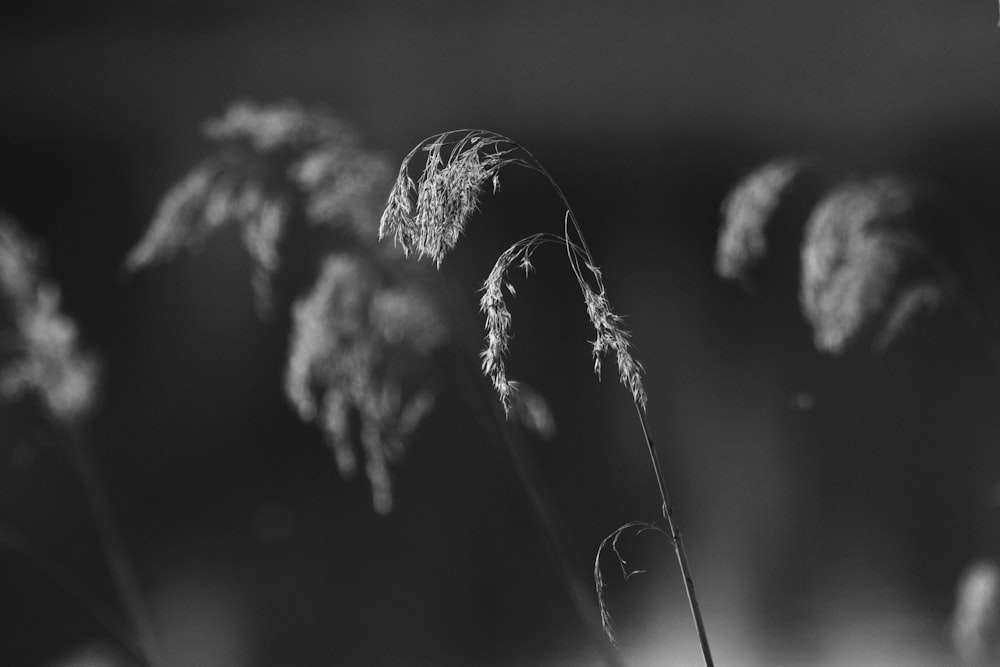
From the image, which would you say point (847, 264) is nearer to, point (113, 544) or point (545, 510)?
point (545, 510)

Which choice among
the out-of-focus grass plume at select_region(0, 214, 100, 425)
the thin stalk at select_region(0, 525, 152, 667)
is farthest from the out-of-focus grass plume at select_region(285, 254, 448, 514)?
the thin stalk at select_region(0, 525, 152, 667)

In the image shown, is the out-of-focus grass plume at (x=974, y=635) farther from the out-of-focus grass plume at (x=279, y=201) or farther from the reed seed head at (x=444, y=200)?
the reed seed head at (x=444, y=200)

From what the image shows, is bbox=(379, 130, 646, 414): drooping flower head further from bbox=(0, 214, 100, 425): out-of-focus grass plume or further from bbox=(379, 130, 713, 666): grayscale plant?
bbox=(0, 214, 100, 425): out-of-focus grass plume

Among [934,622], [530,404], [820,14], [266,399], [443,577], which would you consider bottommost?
[934,622]

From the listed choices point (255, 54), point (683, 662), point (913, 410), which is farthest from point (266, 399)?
point (913, 410)

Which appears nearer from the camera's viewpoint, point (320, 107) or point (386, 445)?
point (386, 445)

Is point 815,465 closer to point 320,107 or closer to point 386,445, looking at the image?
point 386,445
